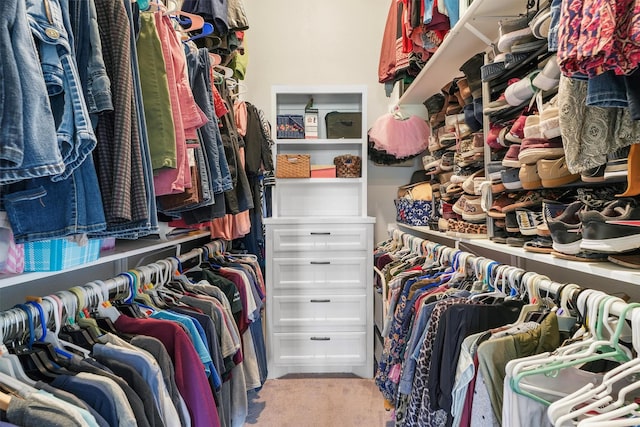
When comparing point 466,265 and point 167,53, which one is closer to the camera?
point 167,53

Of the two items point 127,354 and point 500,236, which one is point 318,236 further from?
point 127,354

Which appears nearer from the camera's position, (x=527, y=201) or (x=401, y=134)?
(x=527, y=201)

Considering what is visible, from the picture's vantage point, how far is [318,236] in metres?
2.82

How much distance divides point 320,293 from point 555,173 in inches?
75.8

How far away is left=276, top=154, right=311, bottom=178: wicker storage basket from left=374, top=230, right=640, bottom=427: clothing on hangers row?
1338mm

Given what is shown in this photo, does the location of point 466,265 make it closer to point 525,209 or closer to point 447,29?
point 525,209

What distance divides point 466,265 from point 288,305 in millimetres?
1501

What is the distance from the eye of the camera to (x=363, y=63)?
3398 millimetres

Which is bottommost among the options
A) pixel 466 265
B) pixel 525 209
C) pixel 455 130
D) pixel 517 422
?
pixel 517 422

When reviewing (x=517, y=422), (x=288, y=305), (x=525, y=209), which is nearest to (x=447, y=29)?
(x=525, y=209)

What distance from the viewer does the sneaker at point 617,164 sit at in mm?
877

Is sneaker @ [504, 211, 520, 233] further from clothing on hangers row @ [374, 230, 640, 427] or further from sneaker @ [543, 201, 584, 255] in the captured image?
sneaker @ [543, 201, 584, 255]

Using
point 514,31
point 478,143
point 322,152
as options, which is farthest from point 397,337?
point 322,152

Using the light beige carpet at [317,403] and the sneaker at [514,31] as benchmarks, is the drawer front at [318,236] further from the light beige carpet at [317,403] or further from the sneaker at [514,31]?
the sneaker at [514,31]
